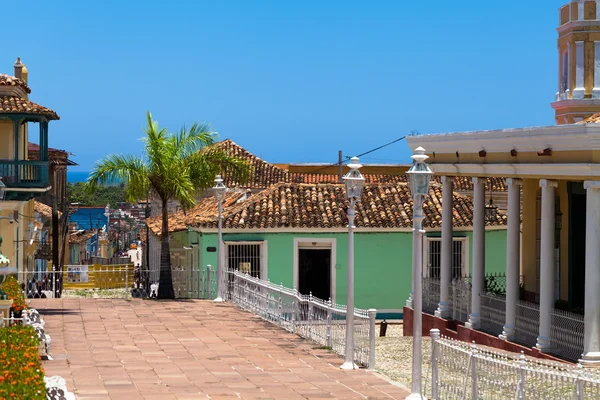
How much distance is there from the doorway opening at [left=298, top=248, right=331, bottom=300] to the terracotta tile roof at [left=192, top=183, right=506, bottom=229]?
89 cm

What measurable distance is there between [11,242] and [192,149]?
555 centimetres

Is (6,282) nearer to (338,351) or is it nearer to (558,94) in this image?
(338,351)

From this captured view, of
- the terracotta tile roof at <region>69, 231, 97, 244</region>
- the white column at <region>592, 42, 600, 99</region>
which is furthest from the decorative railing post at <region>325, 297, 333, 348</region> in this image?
the terracotta tile roof at <region>69, 231, 97, 244</region>

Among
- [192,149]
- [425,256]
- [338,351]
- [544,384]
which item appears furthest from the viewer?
[425,256]

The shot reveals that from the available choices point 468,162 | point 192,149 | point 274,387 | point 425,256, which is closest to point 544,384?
point 274,387

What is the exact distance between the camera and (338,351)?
18.5 metres

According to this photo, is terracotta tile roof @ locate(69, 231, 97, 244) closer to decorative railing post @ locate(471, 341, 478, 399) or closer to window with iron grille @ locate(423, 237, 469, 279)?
window with iron grille @ locate(423, 237, 469, 279)

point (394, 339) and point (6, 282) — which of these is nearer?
point (6, 282)

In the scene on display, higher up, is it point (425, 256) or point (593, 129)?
point (593, 129)

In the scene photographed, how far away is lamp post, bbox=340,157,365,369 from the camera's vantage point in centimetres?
1647

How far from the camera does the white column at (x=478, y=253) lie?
22.1 m

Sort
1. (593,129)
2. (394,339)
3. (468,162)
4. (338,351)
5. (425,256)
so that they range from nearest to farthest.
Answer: (593,129) < (338,351) < (468,162) < (394,339) < (425,256)

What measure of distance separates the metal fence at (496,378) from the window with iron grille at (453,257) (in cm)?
1751

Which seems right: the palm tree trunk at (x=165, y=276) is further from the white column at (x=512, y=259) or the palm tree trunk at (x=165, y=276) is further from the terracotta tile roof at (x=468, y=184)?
the terracotta tile roof at (x=468, y=184)
